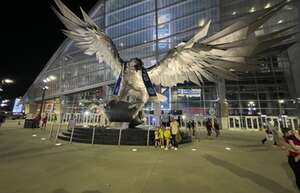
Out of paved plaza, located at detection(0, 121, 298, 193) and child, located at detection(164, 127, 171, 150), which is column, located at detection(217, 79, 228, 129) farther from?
paved plaza, located at detection(0, 121, 298, 193)

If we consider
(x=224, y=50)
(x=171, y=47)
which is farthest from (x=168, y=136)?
(x=171, y=47)

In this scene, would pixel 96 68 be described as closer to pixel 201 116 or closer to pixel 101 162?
pixel 201 116

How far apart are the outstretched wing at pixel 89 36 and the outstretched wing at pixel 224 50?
2917mm

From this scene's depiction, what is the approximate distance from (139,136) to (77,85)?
4250cm

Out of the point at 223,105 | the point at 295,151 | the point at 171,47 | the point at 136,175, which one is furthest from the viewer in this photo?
the point at 171,47

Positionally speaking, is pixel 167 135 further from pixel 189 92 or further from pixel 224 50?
pixel 189 92

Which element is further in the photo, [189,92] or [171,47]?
[171,47]

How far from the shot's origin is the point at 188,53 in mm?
9156

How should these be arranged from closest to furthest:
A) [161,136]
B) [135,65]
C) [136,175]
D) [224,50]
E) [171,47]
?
[136,175] → [224,50] → [161,136] → [135,65] → [171,47]

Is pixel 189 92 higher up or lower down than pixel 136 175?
higher up

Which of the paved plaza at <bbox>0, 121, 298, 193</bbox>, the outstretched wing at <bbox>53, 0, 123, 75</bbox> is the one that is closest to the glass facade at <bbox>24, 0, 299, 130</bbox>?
the outstretched wing at <bbox>53, 0, 123, 75</bbox>

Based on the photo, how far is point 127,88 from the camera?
12406 millimetres

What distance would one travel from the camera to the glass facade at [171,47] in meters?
31.0

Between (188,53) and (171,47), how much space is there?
100 feet
